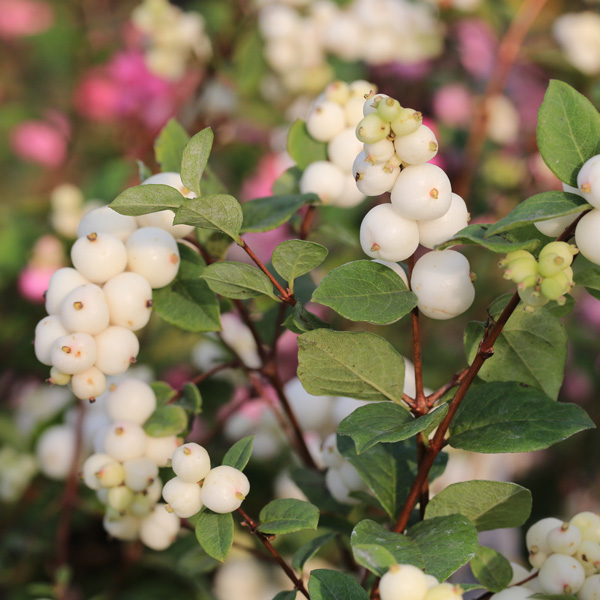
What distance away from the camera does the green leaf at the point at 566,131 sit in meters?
0.42

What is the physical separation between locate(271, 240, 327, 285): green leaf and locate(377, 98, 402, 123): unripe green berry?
10cm

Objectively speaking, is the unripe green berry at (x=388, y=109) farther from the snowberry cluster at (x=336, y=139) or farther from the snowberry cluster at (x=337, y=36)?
the snowberry cluster at (x=337, y=36)

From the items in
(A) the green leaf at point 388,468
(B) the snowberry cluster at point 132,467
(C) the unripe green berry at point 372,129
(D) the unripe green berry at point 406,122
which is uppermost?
(D) the unripe green berry at point 406,122

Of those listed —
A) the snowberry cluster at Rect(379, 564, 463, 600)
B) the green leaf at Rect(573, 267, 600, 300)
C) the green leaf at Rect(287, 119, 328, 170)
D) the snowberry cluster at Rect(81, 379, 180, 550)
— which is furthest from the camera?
the green leaf at Rect(287, 119, 328, 170)

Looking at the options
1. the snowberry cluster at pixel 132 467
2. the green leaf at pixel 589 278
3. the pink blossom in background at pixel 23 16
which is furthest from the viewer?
the pink blossom in background at pixel 23 16

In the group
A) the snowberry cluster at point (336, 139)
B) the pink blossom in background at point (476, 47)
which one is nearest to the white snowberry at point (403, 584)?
the snowberry cluster at point (336, 139)

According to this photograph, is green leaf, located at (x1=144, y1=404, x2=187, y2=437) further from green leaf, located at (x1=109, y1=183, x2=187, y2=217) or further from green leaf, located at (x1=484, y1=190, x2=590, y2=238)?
green leaf, located at (x1=484, y1=190, x2=590, y2=238)

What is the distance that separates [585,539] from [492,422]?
3.9 inches

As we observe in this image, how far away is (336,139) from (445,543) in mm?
371

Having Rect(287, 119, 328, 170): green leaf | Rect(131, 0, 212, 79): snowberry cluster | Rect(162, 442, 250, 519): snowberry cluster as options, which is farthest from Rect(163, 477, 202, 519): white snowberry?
Rect(131, 0, 212, 79): snowberry cluster

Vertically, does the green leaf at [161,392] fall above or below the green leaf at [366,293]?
below

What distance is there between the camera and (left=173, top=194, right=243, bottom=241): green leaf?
43 cm

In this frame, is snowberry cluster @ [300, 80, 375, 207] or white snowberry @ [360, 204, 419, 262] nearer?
white snowberry @ [360, 204, 419, 262]

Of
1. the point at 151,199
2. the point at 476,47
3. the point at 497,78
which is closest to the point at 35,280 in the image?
the point at 151,199
